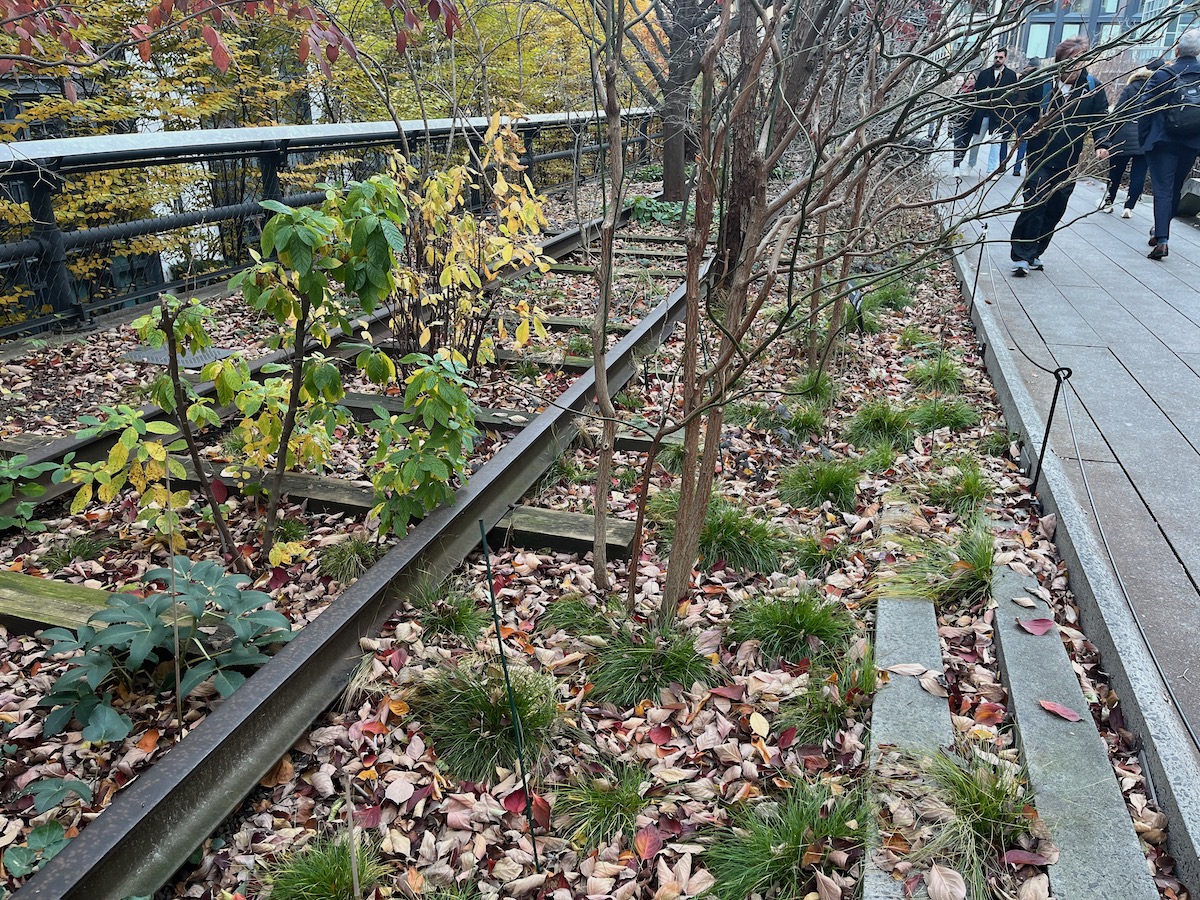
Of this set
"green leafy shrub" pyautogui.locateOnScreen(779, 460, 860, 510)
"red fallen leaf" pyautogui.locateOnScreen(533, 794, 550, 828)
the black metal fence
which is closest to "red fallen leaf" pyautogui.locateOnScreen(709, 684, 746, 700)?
"red fallen leaf" pyautogui.locateOnScreen(533, 794, 550, 828)

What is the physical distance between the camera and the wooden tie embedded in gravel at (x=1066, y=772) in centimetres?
225

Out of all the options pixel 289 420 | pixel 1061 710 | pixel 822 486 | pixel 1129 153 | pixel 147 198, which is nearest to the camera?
pixel 1061 710

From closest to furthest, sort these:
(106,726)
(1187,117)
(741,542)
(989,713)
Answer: (106,726)
(989,713)
(741,542)
(1187,117)

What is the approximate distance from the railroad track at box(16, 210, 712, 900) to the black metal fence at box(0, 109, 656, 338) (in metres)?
2.55

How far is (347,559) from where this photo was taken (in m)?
3.80

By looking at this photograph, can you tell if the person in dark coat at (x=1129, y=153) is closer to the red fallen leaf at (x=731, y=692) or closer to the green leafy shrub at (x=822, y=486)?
the green leafy shrub at (x=822, y=486)

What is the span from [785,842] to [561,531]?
1.96 m

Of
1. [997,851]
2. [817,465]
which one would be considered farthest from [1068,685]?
[817,465]

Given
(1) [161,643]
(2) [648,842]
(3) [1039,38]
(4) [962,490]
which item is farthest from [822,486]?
(3) [1039,38]

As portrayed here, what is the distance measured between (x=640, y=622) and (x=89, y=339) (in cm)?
493

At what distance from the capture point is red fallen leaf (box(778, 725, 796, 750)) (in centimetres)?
294

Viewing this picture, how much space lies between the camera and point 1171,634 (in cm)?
342

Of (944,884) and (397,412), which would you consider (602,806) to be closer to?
(944,884)

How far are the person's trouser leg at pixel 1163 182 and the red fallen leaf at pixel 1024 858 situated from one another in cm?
1005
